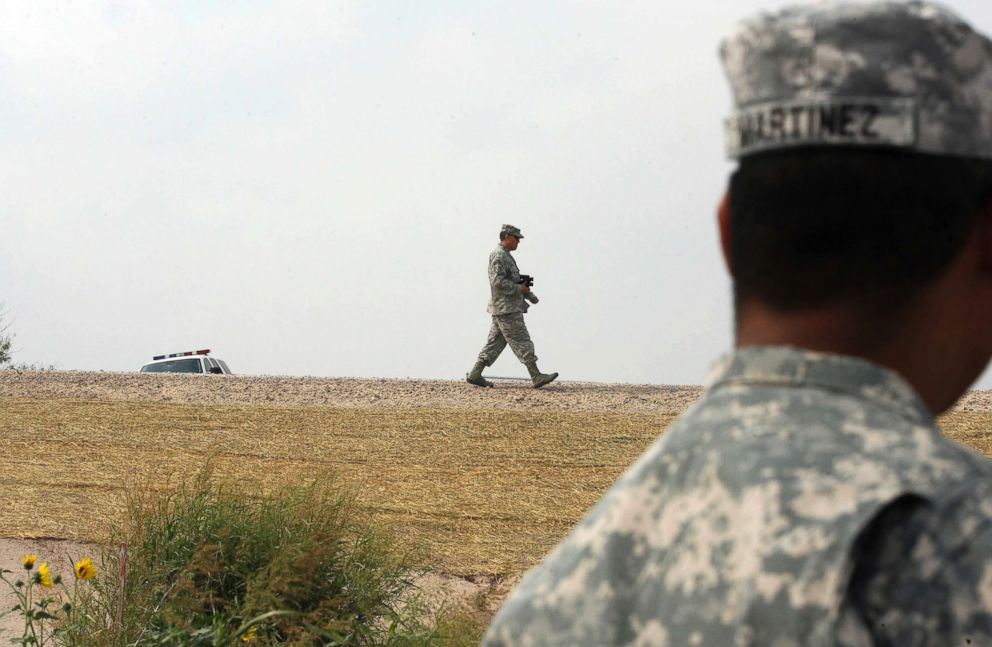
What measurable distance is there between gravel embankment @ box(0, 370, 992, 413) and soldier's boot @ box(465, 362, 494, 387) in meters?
0.16

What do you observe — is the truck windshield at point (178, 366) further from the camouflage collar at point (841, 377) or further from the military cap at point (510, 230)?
the camouflage collar at point (841, 377)

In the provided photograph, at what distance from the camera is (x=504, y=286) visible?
1564 centimetres

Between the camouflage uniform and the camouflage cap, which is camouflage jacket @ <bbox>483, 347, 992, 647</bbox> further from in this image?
the camouflage uniform

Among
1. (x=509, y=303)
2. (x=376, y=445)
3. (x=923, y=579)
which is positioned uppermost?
(x=509, y=303)

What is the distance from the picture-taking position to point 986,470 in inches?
45.9

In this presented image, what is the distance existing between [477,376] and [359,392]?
5.48 ft

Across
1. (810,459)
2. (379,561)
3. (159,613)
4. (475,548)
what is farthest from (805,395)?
(475,548)

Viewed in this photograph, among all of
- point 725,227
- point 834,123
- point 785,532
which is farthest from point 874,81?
point 785,532

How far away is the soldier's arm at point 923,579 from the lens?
1.08m

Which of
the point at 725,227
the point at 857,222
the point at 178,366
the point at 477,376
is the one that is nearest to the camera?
the point at 857,222

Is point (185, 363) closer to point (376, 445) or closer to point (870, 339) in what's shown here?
point (376, 445)

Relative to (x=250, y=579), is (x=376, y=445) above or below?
above

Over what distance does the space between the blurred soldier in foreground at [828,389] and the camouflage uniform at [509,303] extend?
1434cm

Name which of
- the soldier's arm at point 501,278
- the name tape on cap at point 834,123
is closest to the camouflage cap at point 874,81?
the name tape on cap at point 834,123
